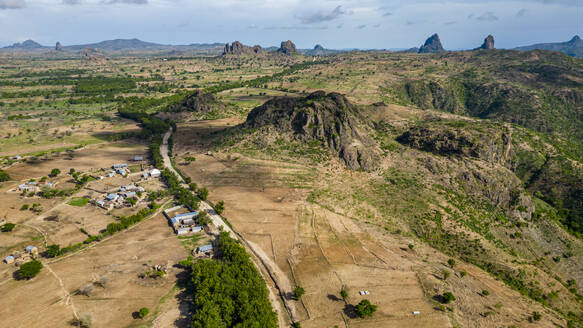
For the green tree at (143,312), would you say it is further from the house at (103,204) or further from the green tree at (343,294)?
the house at (103,204)

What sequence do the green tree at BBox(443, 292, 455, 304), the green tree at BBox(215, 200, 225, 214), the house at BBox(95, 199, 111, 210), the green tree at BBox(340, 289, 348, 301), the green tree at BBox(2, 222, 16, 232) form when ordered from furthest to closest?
the house at BBox(95, 199, 111, 210), the green tree at BBox(215, 200, 225, 214), the green tree at BBox(2, 222, 16, 232), the green tree at BBox(340, 289, 348, 301), the green tree at BBox(443, 292, 455, 304)

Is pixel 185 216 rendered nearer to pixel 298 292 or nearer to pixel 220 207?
pixel 220 207

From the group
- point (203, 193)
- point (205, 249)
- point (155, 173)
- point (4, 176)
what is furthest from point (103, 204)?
point (4, 176)

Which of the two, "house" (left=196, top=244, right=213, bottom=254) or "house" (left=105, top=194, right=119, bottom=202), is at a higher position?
"house" (left=105, top=194, right=119, bottom=202)

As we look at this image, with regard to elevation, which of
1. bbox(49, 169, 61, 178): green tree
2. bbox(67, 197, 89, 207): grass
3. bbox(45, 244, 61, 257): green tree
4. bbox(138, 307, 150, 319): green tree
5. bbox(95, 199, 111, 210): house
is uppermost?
bbox(49, 169, 61, 178): green tree

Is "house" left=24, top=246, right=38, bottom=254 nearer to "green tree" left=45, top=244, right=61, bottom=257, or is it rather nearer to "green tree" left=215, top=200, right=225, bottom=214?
"green tree" left=45, top=244, right=61, bottom=257

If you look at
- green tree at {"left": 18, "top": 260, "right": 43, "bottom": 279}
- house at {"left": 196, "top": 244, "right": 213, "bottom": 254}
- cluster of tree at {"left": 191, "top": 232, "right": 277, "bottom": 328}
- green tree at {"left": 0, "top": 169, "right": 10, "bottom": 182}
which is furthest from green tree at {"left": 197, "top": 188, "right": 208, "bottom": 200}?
green tree at {"left": 0, "top": 169, "right": 10, "bottom": 182}

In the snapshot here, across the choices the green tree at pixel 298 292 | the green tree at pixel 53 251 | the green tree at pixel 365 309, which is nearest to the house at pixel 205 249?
the green tree at pixel 298 292
